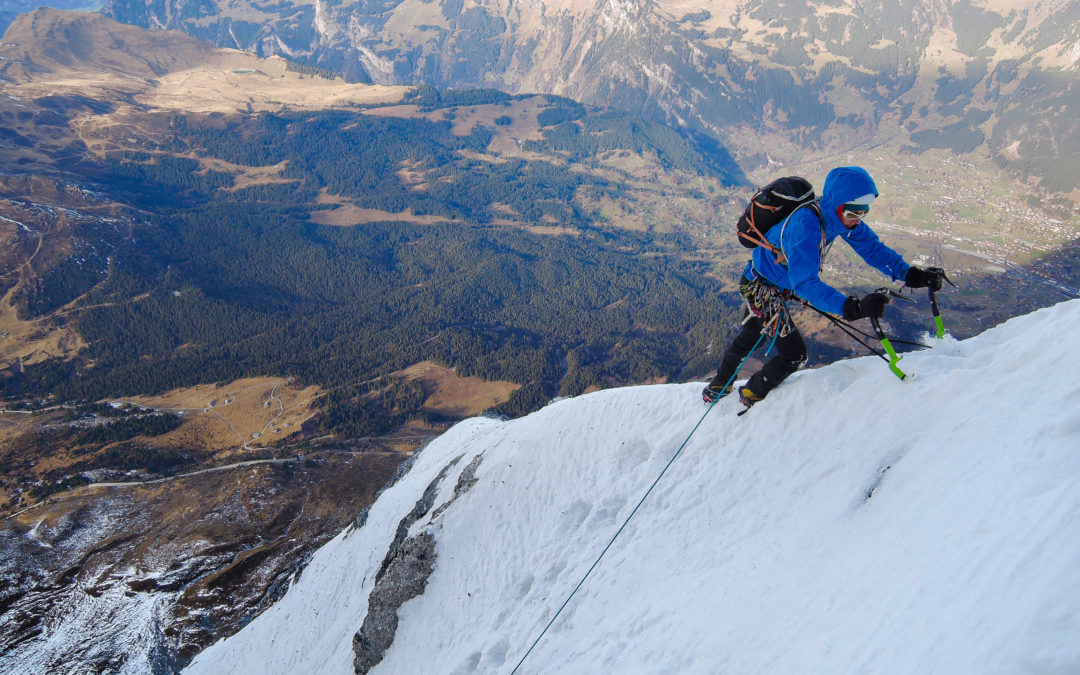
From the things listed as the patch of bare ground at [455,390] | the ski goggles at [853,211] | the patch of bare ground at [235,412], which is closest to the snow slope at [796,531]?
the ski goggles at [853,211]

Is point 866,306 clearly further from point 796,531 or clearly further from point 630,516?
point 630,516

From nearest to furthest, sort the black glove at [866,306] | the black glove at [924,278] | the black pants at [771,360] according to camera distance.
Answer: the black glove at [866,306] → the black glove at [924,278] → the black pants at [771,360]

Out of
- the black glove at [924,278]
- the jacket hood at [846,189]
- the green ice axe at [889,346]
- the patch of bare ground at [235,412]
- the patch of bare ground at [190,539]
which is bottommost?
the patch of bare ground at [235,412]

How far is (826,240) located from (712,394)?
6670mm

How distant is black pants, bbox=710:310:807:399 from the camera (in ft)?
44.9

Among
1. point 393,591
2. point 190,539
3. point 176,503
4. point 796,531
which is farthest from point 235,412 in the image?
point 796,531

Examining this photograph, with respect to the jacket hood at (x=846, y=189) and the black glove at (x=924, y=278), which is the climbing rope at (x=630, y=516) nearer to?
the black glove at (x=924, y=278)

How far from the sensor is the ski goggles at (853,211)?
36.9 feet

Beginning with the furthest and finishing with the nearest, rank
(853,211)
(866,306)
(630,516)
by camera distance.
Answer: (630,516)
(853,211)
(866,306)

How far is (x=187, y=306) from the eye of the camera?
17475 centimetres

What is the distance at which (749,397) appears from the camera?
15438mm

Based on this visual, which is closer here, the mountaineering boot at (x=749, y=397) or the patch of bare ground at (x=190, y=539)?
the mountaineering boot at (x=749, y=397)

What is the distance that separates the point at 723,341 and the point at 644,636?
503ft

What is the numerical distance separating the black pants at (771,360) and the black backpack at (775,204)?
240cm
